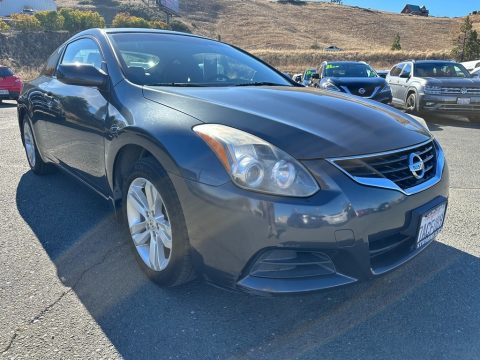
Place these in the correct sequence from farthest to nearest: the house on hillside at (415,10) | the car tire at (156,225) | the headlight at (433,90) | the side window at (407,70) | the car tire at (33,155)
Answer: the house on hillside at (415,10) < the side window at (407,70) < the headlight at (433,90) < the car tire at (33,155) < the car tire at (156,225)

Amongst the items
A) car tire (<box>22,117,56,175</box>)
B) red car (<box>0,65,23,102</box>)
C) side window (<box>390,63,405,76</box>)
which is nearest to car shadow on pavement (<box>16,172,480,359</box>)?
car tire (<box>22,117,56,175</box>)

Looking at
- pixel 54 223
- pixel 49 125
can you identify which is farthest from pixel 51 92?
pixel 54 223

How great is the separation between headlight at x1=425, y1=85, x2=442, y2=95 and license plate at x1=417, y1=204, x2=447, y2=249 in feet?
26.9

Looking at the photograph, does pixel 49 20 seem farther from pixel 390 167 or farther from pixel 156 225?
pixel 390 167

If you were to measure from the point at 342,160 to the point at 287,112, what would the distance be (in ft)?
1.62

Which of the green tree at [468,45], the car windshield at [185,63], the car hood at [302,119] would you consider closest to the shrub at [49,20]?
the green tree at [468,45]

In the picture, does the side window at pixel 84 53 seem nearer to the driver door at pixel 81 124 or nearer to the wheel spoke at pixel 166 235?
the driver door at pixel 81 124

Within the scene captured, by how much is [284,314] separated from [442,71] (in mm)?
10284

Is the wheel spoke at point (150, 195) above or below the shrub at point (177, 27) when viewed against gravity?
below

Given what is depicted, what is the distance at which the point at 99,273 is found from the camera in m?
2.76

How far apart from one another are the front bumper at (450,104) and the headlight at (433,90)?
2.9 inches

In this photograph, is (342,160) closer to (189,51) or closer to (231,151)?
(231,151)

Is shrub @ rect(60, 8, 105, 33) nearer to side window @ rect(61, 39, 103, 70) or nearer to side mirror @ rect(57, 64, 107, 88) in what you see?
side window @ rect(61, 39, 103, 70)

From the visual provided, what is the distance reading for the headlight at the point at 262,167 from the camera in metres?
1.96
